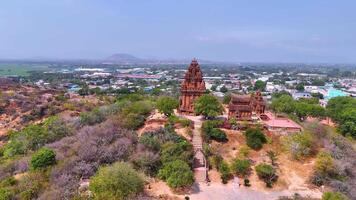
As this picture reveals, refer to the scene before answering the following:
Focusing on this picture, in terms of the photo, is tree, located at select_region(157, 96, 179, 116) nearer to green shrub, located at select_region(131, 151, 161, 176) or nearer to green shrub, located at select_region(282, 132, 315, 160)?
green shrub, located at select_region(131, 151, 161, 176)

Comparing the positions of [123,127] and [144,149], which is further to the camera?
[123,127]

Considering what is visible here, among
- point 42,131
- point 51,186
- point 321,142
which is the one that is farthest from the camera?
point 42,131

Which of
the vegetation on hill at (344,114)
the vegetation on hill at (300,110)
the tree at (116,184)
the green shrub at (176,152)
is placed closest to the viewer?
the tree at (116,184)

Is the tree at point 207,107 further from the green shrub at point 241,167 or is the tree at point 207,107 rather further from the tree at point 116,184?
the tree at point 116,184

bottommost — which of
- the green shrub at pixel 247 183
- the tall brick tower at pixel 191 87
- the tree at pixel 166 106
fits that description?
the green shrub at pixel 247 183

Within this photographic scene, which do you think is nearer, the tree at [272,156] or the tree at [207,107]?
the tree at [272,156]

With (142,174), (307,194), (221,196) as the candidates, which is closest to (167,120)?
(142,174)

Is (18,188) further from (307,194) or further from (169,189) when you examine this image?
(307,194)

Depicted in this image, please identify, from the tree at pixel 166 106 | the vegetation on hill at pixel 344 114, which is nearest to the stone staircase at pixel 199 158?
the tree at pixel 166 106
